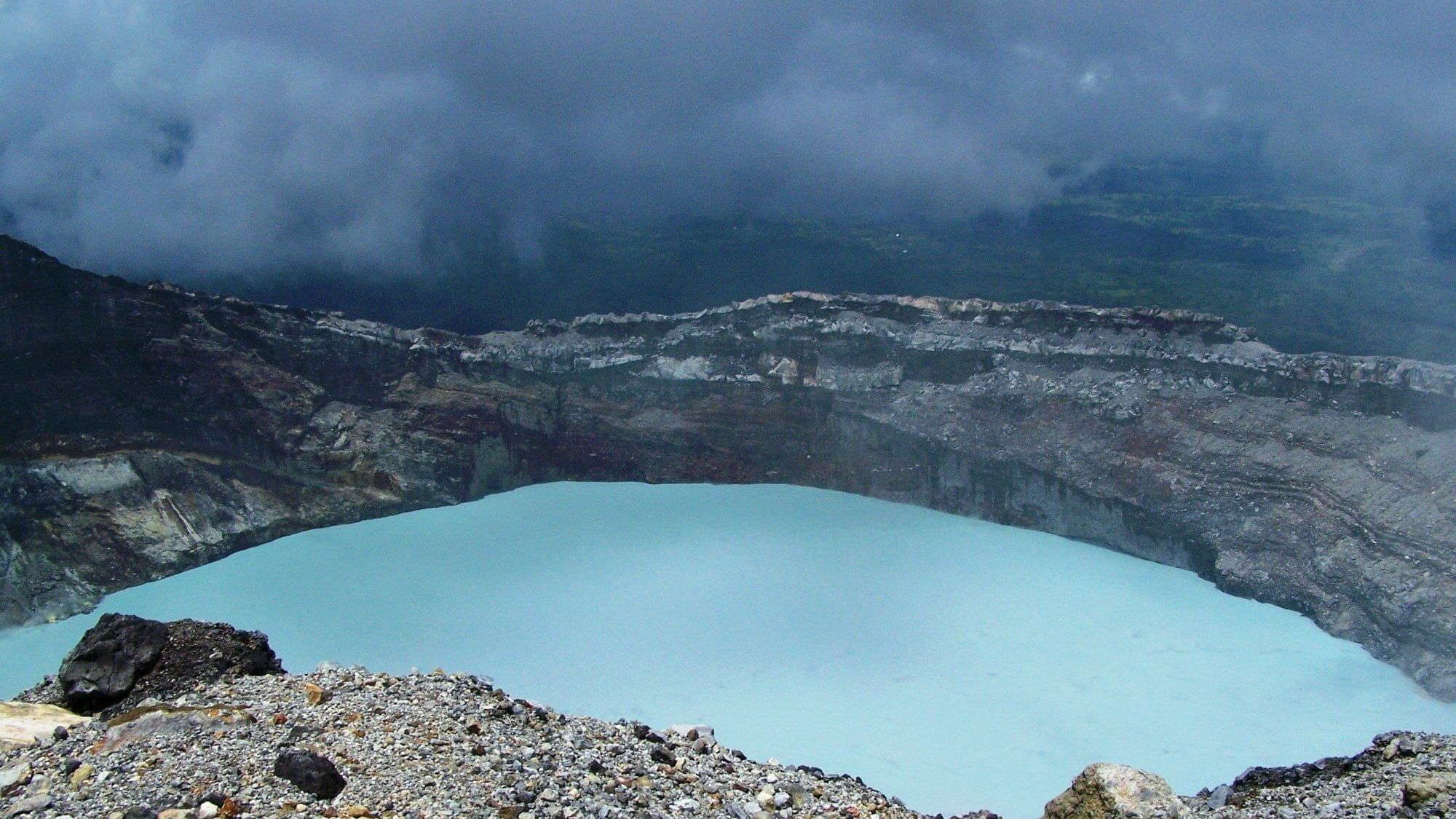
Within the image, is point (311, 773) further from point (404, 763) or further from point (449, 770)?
point (449, 770)

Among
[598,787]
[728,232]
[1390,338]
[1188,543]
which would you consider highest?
[728,232]

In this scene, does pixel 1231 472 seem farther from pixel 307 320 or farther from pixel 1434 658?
pixel 307 320

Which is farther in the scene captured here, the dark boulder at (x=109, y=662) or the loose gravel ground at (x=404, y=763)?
the dark boulder at (x=109, y=662)

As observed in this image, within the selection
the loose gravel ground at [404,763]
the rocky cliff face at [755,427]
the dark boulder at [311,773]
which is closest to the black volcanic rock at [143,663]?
the loose gravel ground at [404,763]

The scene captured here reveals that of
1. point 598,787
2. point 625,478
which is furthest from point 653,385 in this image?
point 598,787

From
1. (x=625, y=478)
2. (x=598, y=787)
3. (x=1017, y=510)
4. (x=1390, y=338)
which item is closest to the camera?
(x=598, y=787)

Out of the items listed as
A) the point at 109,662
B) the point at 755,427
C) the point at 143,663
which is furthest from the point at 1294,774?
the point at 755,427

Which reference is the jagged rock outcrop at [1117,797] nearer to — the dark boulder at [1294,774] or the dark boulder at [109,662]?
the dark boulder at [1294,774]
